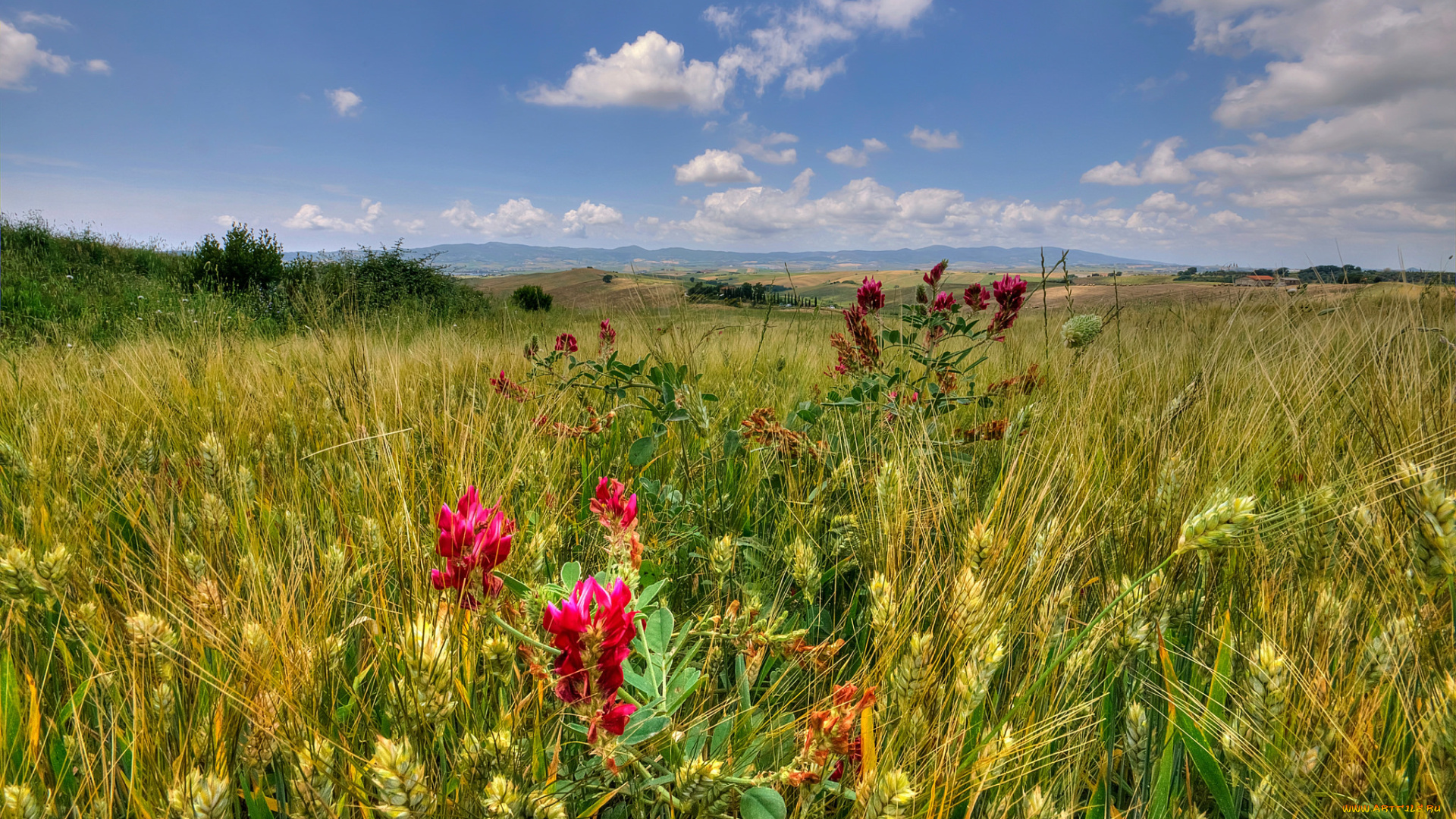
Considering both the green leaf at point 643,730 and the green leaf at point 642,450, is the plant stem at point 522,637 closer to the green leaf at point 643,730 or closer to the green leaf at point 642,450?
the green leaf at point 643,730

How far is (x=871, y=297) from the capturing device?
2.19m

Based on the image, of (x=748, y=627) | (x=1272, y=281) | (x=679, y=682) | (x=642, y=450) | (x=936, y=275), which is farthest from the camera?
(x=1272, y=281)

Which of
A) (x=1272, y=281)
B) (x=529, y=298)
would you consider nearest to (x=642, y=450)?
(x=1272, y=281)

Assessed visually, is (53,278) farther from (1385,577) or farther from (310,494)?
(1385,577)

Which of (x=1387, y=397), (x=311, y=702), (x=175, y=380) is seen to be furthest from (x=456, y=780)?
(x=175, y=380)

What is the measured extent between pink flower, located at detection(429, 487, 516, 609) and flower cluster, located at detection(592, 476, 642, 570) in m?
0.15

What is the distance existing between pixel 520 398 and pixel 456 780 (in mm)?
1501

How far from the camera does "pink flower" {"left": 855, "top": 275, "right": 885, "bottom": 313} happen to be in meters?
2.16

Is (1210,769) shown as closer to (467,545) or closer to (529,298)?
(467,545)

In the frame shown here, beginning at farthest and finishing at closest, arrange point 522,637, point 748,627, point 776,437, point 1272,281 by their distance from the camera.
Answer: point 1272,281 → point 776,437 → point 748,627 → point 522,637

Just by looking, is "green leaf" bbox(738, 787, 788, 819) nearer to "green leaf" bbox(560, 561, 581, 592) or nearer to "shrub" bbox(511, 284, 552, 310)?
"green leaf" bbox(560, 561, 581, 592)

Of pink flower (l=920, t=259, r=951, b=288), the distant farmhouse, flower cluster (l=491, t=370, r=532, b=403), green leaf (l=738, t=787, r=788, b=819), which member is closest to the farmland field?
green leaf (l=738, t=787, r=788, b=819)

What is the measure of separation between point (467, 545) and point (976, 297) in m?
1.94

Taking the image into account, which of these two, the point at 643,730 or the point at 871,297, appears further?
the point at 871,297
